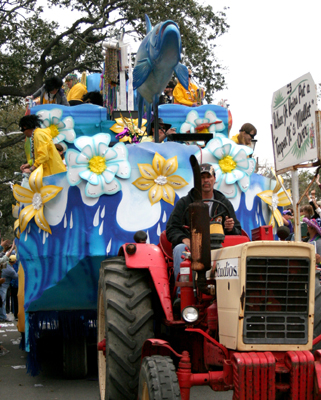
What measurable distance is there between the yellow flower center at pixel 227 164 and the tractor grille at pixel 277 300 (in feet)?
12.1

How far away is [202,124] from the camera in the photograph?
9.15 metres

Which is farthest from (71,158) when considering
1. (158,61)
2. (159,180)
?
(158,61)

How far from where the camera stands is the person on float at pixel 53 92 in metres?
9.49

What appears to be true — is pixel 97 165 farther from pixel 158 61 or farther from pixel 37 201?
pixel 158 61

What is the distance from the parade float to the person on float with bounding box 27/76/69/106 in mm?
2743

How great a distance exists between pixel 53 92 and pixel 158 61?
9.35ft

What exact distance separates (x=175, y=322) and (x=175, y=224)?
0.99m

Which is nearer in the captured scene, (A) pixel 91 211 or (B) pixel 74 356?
(A) pixel 91 211

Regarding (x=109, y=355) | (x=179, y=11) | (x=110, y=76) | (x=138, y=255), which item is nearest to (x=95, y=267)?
(x=138, y=255)

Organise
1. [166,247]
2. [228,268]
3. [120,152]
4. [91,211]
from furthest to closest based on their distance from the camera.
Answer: [120,152], [91,211], [166,247], [228,268]

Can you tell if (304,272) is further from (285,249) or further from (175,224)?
(175,224)

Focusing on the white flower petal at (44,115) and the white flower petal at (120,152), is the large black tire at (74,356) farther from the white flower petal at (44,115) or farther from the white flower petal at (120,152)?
the white flower petal at (44,115)

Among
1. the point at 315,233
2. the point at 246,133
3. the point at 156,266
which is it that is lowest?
the point at 156,266

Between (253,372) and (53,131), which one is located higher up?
(53,131)
